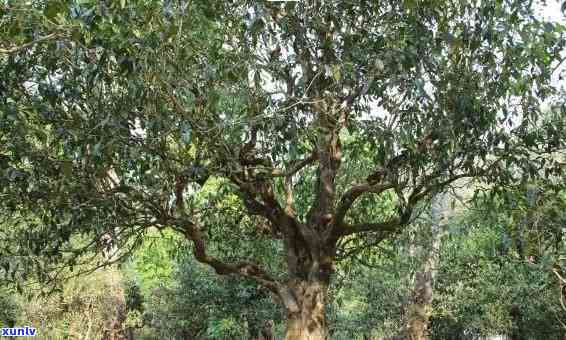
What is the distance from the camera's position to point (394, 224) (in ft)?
23.4

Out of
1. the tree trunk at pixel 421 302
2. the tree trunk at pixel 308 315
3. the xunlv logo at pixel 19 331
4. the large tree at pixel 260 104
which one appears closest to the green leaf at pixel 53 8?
the large tree at pixel 260 104

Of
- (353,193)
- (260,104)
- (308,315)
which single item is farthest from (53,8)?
(308,315)

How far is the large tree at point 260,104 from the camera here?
4.83 meters

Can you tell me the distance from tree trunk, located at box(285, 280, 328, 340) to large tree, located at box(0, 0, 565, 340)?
0.05 ft

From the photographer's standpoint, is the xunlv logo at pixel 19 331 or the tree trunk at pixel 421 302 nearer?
the xunlv logo at pixel 19 331

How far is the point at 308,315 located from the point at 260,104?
8.77 feet

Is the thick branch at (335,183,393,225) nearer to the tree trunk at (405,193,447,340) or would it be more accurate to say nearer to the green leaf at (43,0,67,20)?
the green leaf at (43,0,67,20)

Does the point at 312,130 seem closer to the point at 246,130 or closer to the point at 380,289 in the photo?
the point at 246,130

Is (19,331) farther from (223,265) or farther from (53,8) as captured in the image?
(53,8)

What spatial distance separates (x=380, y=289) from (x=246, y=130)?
11.6 m

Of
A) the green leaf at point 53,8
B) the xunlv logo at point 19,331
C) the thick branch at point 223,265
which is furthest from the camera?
the xunlv logo at point 19,331

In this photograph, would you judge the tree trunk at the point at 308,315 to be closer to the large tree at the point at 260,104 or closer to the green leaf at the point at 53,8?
the large tree at the point at 260,104

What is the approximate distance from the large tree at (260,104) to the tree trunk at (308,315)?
17 millimetres

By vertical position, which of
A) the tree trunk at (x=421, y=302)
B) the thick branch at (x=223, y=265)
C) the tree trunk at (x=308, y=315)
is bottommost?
the tree trunk at (x=308, y=315)
